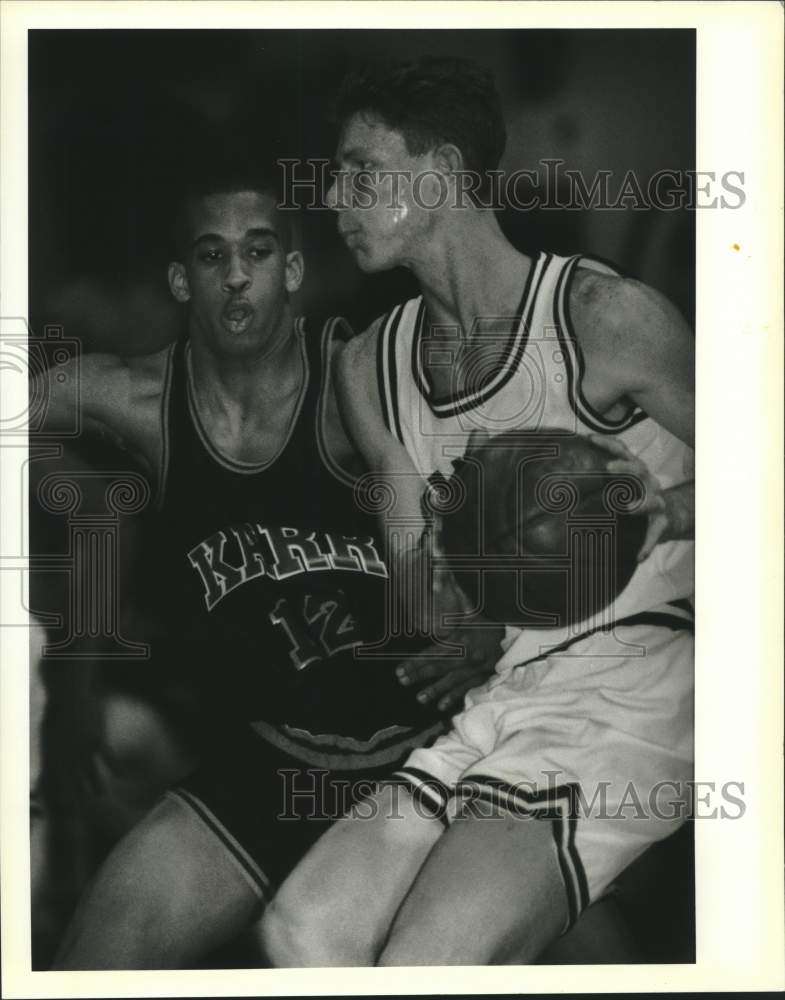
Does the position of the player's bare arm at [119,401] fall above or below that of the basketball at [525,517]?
above

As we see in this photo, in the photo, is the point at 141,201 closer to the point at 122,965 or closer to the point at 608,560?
the point at 608,560

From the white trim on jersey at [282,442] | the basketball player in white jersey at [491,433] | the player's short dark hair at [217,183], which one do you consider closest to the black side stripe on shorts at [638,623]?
the basketball player in white jersey at [491,433]

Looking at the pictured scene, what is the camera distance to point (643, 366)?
210 centimetres

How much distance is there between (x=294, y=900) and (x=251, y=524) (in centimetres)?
74

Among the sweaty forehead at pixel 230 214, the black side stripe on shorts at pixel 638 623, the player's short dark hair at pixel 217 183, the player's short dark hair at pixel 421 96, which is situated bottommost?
the black side stripe on shorts at pixel 638 623

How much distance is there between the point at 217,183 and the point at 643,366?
921 mm

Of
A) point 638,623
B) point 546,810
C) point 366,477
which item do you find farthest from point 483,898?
point 366,477

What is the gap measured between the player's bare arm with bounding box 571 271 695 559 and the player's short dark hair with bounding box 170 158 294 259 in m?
0.64

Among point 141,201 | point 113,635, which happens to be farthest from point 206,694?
point 141,201

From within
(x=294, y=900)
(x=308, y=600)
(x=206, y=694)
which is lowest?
(x=294, y=900)

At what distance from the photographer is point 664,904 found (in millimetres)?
2117

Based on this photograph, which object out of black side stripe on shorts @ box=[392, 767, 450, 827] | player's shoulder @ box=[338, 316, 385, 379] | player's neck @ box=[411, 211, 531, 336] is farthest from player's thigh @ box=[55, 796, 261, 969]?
player's neck @ box=[411, 211, 531, 336]

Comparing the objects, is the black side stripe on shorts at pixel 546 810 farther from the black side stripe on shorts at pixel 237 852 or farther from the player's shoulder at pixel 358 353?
the player's shoulder at pixel 358 353

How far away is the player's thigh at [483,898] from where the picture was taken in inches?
80.0
